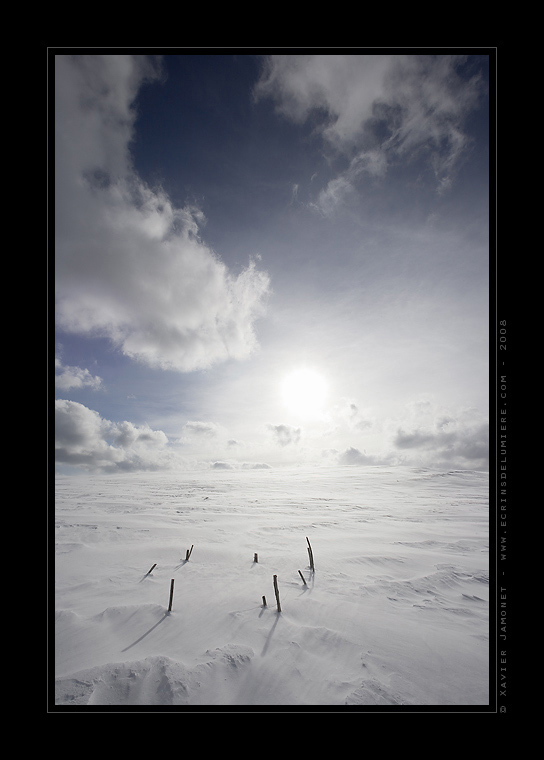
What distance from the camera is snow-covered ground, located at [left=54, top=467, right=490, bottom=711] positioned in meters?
6.64

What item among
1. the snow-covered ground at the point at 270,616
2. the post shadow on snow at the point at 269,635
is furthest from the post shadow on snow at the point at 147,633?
the post shadow on snow at the point at 269,635

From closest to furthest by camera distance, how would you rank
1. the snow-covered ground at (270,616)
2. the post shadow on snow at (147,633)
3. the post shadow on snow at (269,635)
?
1. the snow-covered ground at (270,616)
2. the post shadow on snow at (269,635)
3. the post shadow on snow at (147,633)

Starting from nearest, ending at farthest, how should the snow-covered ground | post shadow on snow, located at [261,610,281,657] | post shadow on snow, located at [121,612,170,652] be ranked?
1. the snow-covered ground
2. post shadow on snow, located at [261,610,281,657]
3. post shadow on snow, located at [121,612,170,652]

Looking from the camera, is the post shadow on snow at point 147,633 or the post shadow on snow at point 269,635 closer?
the post shadow on snow at point 269,635

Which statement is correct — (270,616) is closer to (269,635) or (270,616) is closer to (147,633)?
(269,635)

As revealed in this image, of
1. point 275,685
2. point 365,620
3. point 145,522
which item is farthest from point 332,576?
point 145,522

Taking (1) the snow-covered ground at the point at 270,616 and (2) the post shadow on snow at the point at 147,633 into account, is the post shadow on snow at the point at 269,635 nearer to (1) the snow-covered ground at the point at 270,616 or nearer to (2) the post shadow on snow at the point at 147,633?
(1) the snow-covered ground at the point at 270,616

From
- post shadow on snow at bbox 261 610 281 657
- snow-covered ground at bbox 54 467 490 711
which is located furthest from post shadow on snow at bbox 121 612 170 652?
post shadow on snow at bbox 261 610 281 657

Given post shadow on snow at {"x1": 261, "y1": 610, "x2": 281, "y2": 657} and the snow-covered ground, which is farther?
post shadow on snow at {"x1": 261, "y1": 610, "x2": 281, "y2": 657}

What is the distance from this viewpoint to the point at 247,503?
107 feet

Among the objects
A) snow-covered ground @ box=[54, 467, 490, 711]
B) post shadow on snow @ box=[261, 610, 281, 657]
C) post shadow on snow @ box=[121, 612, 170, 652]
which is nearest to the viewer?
snow-covered ground @ box=[54, 467, 490, 711]

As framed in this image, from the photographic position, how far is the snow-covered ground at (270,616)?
6.64m

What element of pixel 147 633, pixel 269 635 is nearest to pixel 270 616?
pixel 269 635

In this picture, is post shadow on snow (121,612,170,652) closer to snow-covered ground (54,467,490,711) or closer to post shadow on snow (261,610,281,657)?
snow-covered ground (54,467,490,711)
